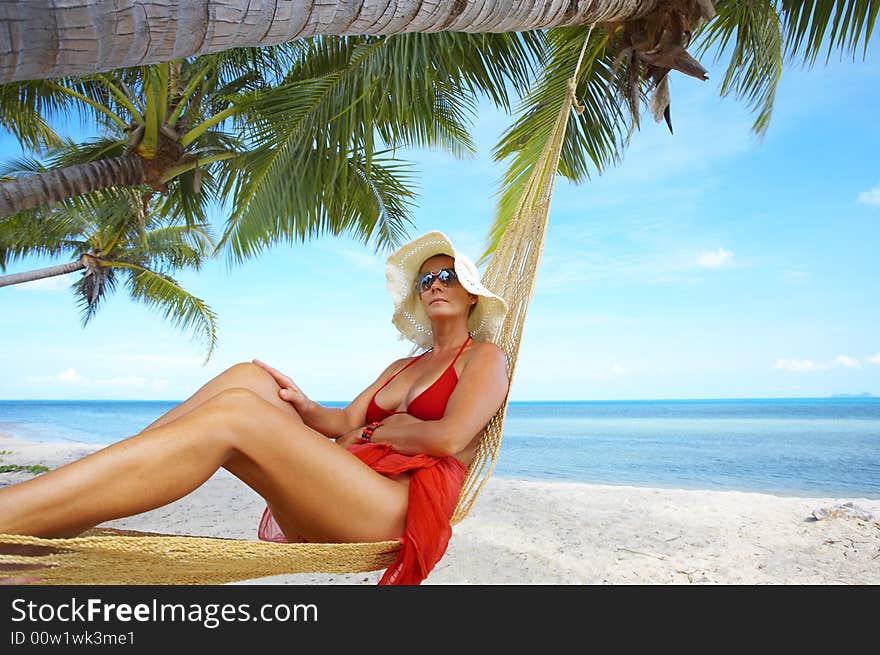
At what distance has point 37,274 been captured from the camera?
7172 mm

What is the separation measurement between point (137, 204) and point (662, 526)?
5.78 metres

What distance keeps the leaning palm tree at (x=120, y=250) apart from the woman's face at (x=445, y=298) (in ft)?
18.2

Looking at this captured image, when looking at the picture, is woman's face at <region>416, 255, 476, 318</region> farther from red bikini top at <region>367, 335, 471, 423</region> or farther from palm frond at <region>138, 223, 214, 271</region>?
palm frond at <region>138, 223, 214, 271</region>

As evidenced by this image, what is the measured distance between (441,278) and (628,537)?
3.12 metres

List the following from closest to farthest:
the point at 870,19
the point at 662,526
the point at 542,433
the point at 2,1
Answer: the point at 2,1
the point at 870,19
the point at 662,526
the point at 542,433

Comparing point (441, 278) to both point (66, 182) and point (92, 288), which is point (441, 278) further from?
point (92, 288)

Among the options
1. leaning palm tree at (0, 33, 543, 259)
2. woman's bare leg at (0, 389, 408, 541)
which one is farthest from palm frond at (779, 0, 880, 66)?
woman's bare leg at (0, 389, 408, 541)

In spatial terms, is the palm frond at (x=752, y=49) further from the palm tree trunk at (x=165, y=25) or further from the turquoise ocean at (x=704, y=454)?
the turquoise ocean at (x=704, y=454)

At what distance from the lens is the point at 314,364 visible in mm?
22422

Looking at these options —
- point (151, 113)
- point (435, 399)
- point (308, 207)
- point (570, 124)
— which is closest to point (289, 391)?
point (435, 399)

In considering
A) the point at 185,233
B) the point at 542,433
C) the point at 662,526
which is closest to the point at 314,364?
the point at 542,433

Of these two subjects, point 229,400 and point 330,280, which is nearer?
point 229,400

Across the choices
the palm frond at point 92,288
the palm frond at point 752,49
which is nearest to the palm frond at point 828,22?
the palm frond at point 752,49

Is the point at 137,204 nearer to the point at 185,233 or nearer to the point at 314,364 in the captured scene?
the point at 185,233
